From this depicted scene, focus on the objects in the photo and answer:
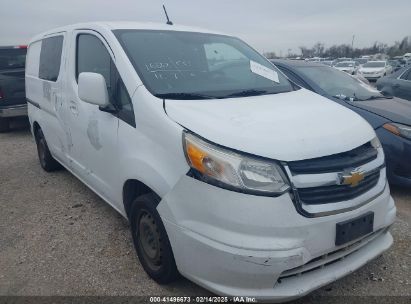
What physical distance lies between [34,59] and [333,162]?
4464 mm

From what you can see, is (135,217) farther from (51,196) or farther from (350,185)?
(51,196)

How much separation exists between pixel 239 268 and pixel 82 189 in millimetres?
3065

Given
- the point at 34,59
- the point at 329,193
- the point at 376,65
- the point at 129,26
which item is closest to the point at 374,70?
the point at 376,65

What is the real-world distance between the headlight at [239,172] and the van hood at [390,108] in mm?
2752

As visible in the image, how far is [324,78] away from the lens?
16.6 feet

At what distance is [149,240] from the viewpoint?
259 centimetres

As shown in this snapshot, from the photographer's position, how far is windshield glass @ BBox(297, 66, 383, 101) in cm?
477

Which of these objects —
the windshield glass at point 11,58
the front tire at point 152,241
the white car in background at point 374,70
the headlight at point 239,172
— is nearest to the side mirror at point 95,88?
the front tire at point 152,241

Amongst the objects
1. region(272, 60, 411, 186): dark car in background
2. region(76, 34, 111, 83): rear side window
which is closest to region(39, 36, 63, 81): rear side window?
region(76, 34, 111, 83): rear side window

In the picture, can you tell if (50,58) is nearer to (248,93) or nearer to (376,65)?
(248,93)

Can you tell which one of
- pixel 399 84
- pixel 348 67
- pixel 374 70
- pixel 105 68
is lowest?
pixel 348 67

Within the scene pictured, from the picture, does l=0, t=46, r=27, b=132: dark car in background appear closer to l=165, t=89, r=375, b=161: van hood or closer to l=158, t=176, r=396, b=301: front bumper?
l=165, t=89, r=375, b=161: van hood

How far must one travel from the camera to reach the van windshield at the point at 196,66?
263cm

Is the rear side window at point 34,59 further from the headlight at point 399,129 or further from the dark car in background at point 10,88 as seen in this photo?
the headlight at point 399,129
